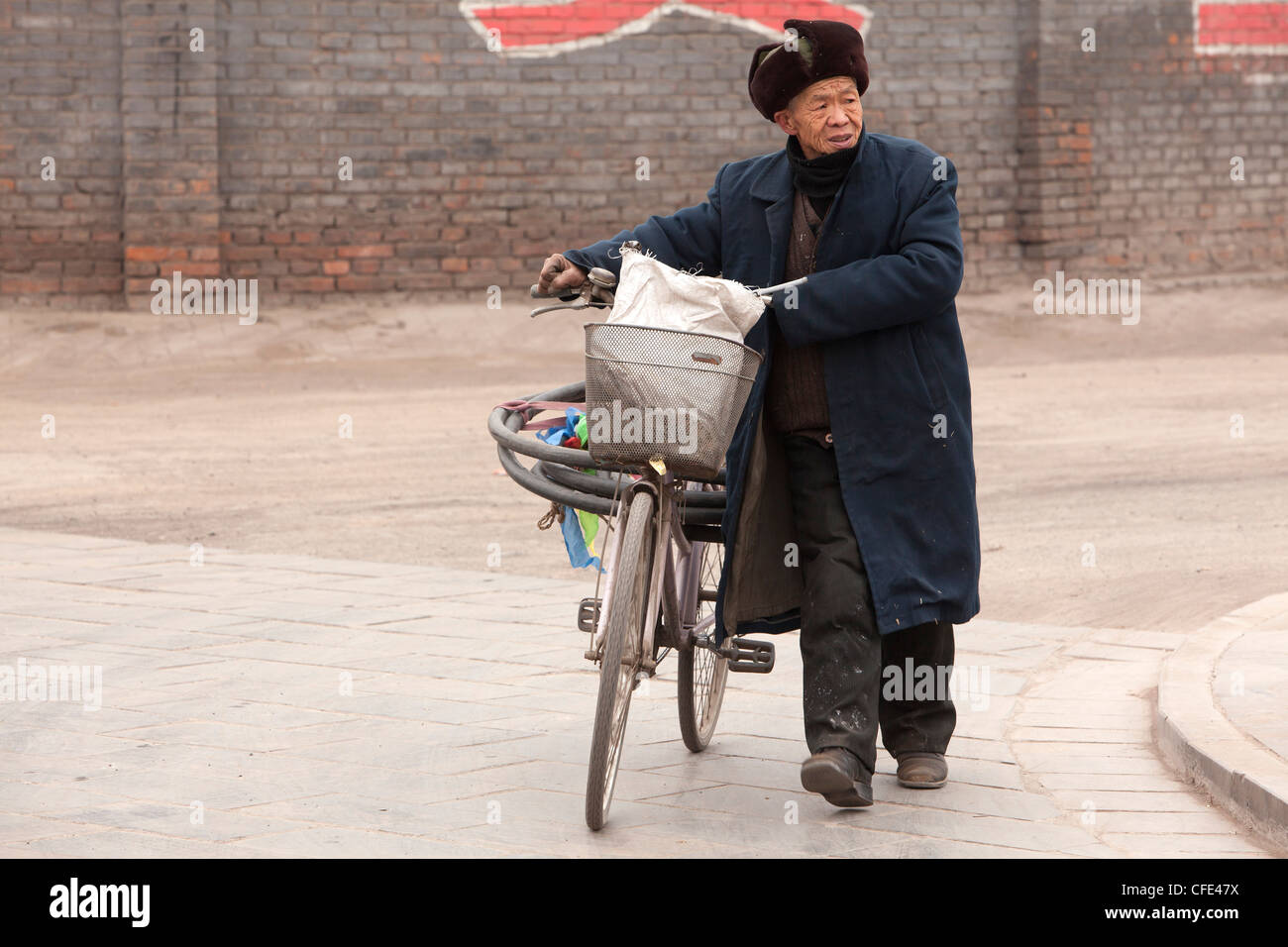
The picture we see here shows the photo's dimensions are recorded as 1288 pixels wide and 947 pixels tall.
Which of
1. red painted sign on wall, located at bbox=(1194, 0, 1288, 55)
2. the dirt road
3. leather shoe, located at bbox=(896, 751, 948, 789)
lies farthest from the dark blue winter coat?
red painted sign on wall, located at bbox=(1194, 0, 1288, 55)

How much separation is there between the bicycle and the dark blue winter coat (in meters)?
0.13

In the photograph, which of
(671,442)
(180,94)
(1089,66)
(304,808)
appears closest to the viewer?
(671,442)

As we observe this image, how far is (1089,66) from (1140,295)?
275cm

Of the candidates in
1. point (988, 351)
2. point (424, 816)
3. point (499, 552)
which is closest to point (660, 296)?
point (424, 816)

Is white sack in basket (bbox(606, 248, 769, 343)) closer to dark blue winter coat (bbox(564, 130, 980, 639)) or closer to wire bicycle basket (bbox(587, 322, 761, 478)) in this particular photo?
wire bicycle basket (bbox(587, 322, 761, 478))

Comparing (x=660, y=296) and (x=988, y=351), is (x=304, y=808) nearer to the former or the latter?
(x=660, y=296)

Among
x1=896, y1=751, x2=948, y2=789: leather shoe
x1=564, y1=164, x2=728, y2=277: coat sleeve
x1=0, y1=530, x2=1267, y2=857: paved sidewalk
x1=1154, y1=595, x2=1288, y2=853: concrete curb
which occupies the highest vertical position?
x1=564, y1=164, x2=728, y2=277: coat sleeve

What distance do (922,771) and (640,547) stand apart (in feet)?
3.24

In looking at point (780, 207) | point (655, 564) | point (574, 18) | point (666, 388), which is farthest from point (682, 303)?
point (574, 18)

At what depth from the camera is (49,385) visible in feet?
48.5

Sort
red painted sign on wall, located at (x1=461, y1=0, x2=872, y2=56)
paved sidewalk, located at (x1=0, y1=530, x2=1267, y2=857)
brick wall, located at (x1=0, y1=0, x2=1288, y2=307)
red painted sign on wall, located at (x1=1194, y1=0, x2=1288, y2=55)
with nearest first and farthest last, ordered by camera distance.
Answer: paved sidewalk, located at (x1=0, y1=530, x2=1267, y2=857) < brick wall, located at (x1=0, y1=0, x2=1288, y2=307) < red painted sign on wall, located at (x1=461, y1=0, x2=872, y2=56) < red painted sign on wall, located at (x1=1194, y1=0, x2=1288, y2=55)

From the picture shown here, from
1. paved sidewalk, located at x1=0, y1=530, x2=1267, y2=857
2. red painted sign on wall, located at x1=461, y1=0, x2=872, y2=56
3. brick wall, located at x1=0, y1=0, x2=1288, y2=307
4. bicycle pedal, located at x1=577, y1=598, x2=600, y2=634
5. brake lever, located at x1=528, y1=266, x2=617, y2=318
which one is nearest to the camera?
paved sidewalk, located at x1=0, y1=530, x2=1267, y2=857

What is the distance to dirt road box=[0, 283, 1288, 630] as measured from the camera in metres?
7.46

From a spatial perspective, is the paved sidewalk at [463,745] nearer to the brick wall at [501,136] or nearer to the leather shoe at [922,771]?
the leather shoe at [922,771]
